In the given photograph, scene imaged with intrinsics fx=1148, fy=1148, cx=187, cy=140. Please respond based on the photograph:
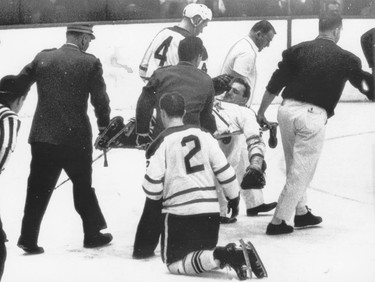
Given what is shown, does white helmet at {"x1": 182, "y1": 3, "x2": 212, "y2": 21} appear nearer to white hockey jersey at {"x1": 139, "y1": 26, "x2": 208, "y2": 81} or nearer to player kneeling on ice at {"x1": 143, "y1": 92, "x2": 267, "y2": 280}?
white hockey jersey at {"x1": 139, "y1": 26, "x2": 208, "y2": 81}

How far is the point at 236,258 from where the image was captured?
17.2ft

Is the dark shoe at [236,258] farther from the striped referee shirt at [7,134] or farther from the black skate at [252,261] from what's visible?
the striped referee shirt at [7,134]

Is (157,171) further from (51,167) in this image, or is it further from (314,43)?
(314,43)

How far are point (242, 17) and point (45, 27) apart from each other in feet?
3.49

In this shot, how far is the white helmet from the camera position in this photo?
6.04 m

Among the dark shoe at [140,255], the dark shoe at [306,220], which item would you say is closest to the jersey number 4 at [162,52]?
the dark shoe at [140,255]

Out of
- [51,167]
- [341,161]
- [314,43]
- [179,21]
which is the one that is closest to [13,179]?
[51,167]

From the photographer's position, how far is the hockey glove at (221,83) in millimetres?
6238

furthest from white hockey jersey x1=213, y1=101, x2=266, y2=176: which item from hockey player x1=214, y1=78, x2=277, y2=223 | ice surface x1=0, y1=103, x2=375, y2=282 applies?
ice surface x1=0, y1=103, x2=375, y2=282

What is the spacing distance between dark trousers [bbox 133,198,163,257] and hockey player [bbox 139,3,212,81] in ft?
3.15

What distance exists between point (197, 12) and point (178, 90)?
0.51m

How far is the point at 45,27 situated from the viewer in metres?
5.93

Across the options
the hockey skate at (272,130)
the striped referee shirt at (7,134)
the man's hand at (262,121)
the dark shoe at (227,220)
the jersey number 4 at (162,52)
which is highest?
the jersey number 4 at (162,52)

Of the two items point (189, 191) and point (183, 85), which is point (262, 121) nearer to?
point (183, 85)
